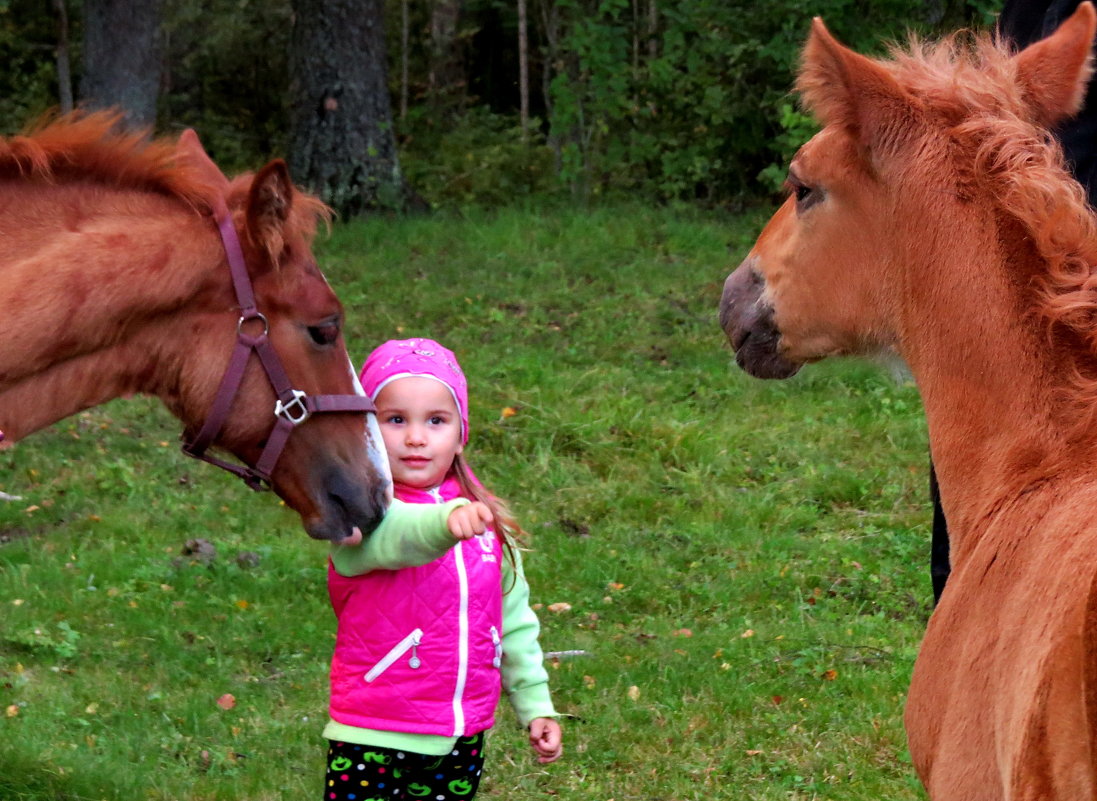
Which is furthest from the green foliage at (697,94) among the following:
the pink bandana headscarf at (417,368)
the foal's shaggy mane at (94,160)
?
the foal's shaggy mane at (94,160)

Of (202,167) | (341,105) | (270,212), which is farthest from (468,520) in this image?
(341,105)

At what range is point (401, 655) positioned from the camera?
9.36 feet

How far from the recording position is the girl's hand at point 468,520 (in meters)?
2.58

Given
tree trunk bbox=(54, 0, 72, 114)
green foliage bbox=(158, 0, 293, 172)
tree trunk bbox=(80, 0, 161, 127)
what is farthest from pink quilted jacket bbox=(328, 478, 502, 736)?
green foliage bbox=(158, 0, 293, 172)

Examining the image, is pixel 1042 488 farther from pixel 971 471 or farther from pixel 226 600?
pixel 226 600

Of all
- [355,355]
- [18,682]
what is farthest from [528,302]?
[18,682]

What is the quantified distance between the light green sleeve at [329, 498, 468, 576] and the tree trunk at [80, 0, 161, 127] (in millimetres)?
8391

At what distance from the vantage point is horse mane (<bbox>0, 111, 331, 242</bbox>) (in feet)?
9.85

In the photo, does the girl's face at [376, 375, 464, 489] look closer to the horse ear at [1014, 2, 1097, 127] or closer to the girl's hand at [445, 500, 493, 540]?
the girl's hand at [445, 500, 493, 540]

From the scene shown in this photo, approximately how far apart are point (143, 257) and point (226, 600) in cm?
269

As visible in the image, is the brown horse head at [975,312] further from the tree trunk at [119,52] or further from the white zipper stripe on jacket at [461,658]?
the tree trunk at [119,52]

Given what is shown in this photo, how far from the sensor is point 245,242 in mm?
3053

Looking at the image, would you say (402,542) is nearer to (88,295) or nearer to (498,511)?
(498,511)

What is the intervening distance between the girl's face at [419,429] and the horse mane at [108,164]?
493mm
